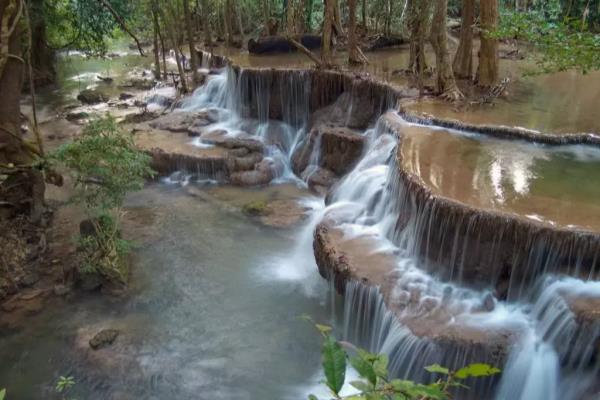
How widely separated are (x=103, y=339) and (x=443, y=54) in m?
8.40

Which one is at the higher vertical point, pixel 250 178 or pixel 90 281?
pixel 250 178

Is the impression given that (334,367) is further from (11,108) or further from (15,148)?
(11,108)

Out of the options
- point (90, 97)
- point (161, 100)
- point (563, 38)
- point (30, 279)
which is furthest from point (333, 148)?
point (90, 97)

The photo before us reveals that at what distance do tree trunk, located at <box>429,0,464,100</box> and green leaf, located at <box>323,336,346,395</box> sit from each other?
1022cm

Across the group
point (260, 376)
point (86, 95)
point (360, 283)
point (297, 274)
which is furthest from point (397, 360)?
point (86, 95)

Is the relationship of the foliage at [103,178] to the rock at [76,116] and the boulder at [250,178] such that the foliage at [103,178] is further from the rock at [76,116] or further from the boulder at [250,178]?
the rock at [76,116]

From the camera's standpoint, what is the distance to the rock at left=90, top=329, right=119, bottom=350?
7094 mm

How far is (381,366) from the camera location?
6.53 feet

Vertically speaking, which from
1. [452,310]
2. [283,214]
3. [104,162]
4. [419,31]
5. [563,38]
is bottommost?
[283,214]

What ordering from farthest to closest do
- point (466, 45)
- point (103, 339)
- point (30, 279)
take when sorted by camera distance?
point (466, 45), point (30, 279), point (103, 339)

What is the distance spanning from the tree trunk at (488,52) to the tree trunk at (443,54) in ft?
2.69

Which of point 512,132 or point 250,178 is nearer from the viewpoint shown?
point 512,132

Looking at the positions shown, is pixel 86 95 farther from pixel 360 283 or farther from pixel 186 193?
pixel 360 283

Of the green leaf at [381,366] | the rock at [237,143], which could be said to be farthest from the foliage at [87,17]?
the green leaf at [381,366]
